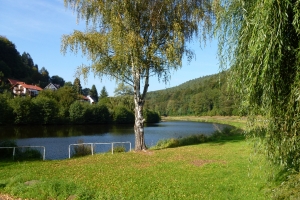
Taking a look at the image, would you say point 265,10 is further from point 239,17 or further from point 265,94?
point 265,94

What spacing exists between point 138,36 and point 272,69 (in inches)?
403

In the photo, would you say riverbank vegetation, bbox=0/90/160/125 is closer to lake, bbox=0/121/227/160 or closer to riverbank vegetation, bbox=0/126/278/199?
lake, bbox=0/121/227/160

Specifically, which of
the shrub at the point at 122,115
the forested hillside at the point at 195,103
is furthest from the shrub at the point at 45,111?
the forested hillside at the point at 195,103

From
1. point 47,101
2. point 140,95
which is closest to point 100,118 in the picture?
point 47,101

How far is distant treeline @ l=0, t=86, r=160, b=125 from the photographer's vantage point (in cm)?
5462

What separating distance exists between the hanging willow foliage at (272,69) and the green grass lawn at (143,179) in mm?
805

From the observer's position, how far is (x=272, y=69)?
16.2ft

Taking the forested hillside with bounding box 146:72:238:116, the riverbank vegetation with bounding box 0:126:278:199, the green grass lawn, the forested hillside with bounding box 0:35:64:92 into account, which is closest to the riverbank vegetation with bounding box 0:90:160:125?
the forested hillside with bounding box 0:35:64:92

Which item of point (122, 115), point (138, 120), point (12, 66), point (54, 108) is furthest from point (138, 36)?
point (12, 66)

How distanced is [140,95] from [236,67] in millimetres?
10528

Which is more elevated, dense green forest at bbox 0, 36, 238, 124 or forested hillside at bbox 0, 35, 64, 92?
forested hillside at bbox 0, 35, 64, 92

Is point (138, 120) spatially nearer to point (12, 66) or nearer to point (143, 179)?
point (143, 179)

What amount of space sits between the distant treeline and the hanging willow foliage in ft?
136

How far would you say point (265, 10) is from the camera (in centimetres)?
487
